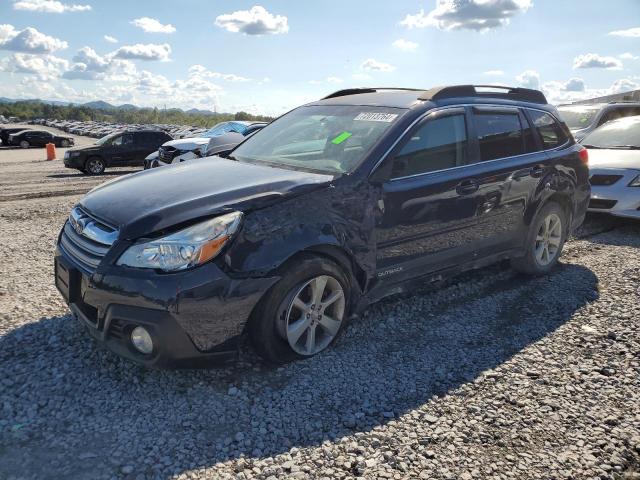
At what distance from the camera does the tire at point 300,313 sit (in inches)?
126

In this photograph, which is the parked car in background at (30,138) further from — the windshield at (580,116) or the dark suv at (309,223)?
the dark suv at (309,223)

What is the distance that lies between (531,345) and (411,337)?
2.89 feet

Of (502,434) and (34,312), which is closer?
(502,434)

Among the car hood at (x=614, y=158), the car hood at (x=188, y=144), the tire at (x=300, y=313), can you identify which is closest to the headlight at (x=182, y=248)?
the tire at (x=300, y=313)

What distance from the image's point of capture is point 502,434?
112 inches

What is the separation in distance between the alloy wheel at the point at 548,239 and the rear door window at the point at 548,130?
0.71 metres

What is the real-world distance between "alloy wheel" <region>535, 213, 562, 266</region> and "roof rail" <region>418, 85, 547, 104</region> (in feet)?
3.94

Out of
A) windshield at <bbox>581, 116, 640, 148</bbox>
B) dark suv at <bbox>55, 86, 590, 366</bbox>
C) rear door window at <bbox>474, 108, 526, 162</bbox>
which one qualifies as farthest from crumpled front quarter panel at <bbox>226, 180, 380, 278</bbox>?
windshield at <bbox>581, 116, 640, 148</bbox>

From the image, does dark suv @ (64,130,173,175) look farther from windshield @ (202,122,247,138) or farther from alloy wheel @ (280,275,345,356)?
alloy wheel @ (280,275,345,356)

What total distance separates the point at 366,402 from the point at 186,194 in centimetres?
168

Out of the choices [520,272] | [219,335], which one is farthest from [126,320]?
[520,272]

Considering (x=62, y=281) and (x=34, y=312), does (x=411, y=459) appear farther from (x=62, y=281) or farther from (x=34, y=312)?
(x=34, y=312)

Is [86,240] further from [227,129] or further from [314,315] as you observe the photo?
[227,129]

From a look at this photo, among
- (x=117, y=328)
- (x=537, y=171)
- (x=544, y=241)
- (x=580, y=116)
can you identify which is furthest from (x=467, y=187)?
(x=580, y=116)
